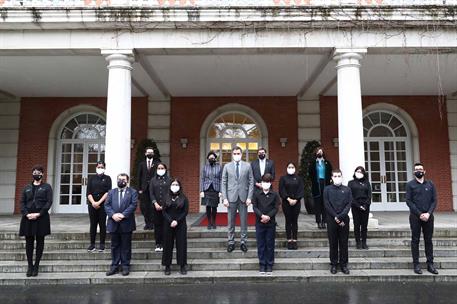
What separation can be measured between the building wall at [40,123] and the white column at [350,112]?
673cm

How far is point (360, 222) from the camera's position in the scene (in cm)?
A: 638

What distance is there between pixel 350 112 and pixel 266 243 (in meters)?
3.63

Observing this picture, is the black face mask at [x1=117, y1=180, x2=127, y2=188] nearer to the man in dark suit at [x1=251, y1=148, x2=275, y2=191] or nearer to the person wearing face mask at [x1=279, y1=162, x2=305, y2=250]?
the man in dark suit at [x1=251, y1=148, x2=275, y2=191]


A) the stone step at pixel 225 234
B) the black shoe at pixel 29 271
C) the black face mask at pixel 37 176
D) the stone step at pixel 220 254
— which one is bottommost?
the black shoe at pixel 29 271

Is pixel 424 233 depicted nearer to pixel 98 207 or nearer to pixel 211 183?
pixel 211 183

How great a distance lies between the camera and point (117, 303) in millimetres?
4523

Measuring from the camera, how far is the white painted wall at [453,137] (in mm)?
11836

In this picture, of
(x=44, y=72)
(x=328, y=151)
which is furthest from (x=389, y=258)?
(x=44, y=72)

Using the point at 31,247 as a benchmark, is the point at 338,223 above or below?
above

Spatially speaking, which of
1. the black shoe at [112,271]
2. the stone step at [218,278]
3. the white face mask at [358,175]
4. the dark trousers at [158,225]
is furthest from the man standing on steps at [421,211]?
the black shoe at [112,271]

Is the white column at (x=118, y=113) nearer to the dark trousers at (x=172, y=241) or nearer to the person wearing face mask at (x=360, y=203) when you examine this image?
the dark trousers at (x=172, y=241)

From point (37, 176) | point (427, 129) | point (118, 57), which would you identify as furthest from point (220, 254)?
point (427, 129)

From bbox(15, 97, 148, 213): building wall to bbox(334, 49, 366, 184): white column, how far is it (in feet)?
22.1

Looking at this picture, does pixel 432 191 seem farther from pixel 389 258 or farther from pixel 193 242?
pixel 193 242
